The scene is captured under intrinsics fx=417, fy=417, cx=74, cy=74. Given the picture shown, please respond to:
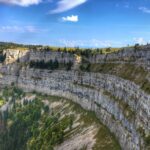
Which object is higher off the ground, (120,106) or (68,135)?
(120,106)

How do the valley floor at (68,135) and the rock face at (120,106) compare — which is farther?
the valley floor at (68,135)

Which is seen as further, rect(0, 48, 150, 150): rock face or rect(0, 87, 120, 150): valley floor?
rect(0, 87, 120, 150): valley floor

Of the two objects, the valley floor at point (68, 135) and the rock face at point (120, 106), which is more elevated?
the rock face at point (120, 106)

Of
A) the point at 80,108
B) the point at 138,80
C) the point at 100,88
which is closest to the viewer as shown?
the point at 138,80

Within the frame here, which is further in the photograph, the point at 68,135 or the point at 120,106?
the point at 68,135

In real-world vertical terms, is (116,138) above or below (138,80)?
below

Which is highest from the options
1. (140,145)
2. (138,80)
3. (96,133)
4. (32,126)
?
(138,80)

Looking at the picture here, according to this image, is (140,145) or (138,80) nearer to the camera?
(140,145)

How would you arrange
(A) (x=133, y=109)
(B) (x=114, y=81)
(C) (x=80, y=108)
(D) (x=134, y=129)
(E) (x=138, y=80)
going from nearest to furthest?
(D) (x=134, y=129) → (A) (x=133, y=109) → (E) (x=138, y=80) → (B) (x=114, y=81) → (C) (x=80, y=108)

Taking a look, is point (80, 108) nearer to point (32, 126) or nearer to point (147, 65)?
point (32, 126)

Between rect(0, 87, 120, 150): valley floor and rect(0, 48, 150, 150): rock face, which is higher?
rect(0, 48, 150, 150): rock face

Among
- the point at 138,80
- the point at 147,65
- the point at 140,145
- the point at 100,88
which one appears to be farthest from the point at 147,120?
the point at 100,88
